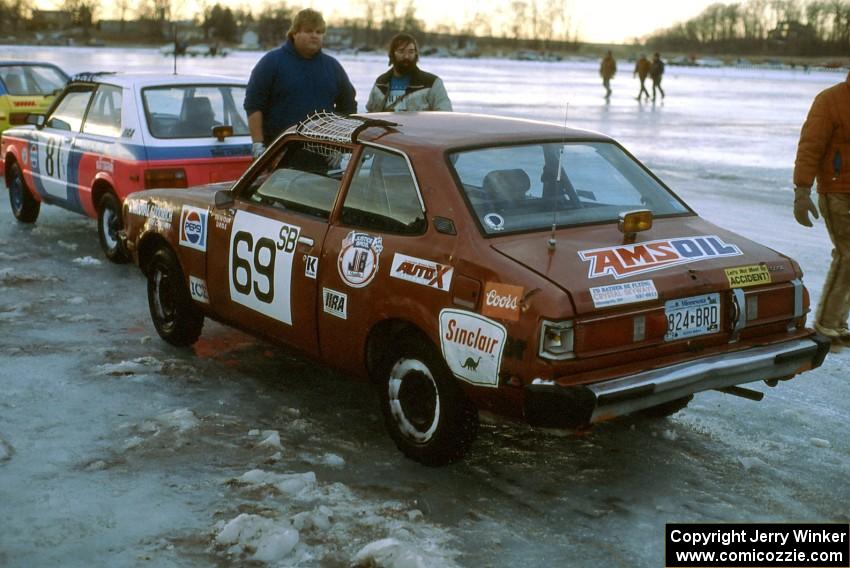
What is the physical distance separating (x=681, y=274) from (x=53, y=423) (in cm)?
316

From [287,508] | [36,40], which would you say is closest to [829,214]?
[287,508]

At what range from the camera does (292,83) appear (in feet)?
26.8

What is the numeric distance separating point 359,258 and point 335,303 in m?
0.28

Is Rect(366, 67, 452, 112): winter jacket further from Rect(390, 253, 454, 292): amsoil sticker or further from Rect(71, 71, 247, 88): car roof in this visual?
Rect(390, 253, 454, 292): amsoil sticker

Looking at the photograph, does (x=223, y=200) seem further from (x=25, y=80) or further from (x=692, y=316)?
(x=25, y=80)

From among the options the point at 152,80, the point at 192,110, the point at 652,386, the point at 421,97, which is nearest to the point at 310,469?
the point at 652,386

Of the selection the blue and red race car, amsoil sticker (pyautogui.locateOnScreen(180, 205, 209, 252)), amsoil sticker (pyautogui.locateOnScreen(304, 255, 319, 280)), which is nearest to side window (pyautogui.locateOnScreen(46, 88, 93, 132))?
the blue and red race car

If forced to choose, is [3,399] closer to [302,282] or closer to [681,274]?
[302,282]

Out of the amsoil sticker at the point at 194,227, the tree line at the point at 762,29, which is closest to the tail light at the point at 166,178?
the amsoil sticker at the point at 194,227

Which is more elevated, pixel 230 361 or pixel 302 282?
pixel 302 282

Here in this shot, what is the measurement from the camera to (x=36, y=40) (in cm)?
13212

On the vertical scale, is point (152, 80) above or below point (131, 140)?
above

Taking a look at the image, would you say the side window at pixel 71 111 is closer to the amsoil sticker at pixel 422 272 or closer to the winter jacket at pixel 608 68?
the amsoil sticker at pixel 422 272

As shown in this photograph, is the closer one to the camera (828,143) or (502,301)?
(502,301)
